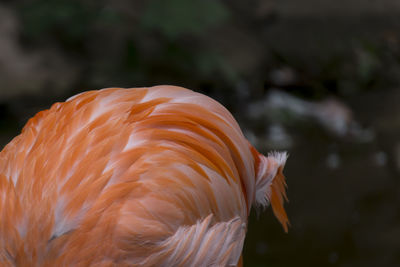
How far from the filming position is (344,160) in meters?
3.61

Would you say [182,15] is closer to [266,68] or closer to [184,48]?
[184,48]

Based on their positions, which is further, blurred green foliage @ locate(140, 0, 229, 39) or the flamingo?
blurred green foliage @ locate(140, 0, 229, 39)

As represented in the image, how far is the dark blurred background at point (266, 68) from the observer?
139 inches

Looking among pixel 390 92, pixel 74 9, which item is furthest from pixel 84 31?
pixel 390 92

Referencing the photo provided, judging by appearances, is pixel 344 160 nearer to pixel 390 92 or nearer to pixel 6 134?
pixel 390 92

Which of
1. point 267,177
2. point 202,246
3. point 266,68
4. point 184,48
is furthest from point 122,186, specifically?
point 266,68

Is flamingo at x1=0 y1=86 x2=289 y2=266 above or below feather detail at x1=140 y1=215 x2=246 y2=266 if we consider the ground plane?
above

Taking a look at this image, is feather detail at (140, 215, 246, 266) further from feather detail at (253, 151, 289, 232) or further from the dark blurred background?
the dark blurred background

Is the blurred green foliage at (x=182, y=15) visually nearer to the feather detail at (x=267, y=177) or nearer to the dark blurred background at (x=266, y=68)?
the dark blurred background at (x=266, y=68)

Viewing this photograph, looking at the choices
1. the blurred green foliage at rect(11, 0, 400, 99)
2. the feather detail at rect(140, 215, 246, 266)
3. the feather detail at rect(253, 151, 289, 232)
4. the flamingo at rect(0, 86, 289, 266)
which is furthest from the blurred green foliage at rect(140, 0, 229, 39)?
the feather detail at rect(140, 215, 246, 266)

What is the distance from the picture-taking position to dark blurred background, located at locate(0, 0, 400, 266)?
3539 mm

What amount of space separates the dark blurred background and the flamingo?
1.77 meters

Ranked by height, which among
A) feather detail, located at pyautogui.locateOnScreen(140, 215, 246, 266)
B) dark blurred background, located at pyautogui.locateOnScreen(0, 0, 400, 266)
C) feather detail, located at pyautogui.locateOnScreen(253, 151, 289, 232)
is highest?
feather detail, located at pyautogui.locateOnScreen(140, 215, 246, 266)

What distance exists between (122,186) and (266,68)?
11.0 ft
